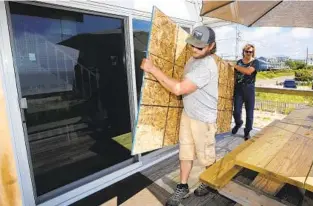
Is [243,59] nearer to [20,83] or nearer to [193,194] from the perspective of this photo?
[193,194]

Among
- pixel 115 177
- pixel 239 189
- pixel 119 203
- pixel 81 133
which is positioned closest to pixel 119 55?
pixel 81 133

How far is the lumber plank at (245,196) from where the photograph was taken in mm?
1476

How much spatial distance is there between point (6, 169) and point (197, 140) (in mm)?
1448

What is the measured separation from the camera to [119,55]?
2539mm

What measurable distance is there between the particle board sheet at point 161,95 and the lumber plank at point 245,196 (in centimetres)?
73

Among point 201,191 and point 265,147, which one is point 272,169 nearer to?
point 265,147

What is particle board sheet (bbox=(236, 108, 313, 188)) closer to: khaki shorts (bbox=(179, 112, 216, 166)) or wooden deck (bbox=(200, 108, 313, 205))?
wooden deck (bbox=(200, 108, 313, 205))

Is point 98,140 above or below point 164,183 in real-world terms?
above

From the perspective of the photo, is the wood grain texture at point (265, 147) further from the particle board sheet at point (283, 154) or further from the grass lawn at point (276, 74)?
the grass lawn at point (276, 74)

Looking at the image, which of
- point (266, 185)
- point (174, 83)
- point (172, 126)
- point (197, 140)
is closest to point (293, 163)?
point (266, 185)

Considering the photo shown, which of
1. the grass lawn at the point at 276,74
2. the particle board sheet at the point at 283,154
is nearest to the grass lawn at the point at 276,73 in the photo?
Answer: the grass lawn at the point at 276,74

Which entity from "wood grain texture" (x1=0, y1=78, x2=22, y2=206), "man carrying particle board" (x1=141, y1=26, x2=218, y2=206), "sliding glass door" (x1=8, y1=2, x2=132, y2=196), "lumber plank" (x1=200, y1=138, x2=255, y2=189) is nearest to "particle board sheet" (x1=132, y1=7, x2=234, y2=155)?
"man carrying particle board" (x1=141, y1=26, x2=218, y2=206)

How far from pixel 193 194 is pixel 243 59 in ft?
6.90

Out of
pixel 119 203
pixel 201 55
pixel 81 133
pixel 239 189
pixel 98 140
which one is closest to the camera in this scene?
pixel 239 189
